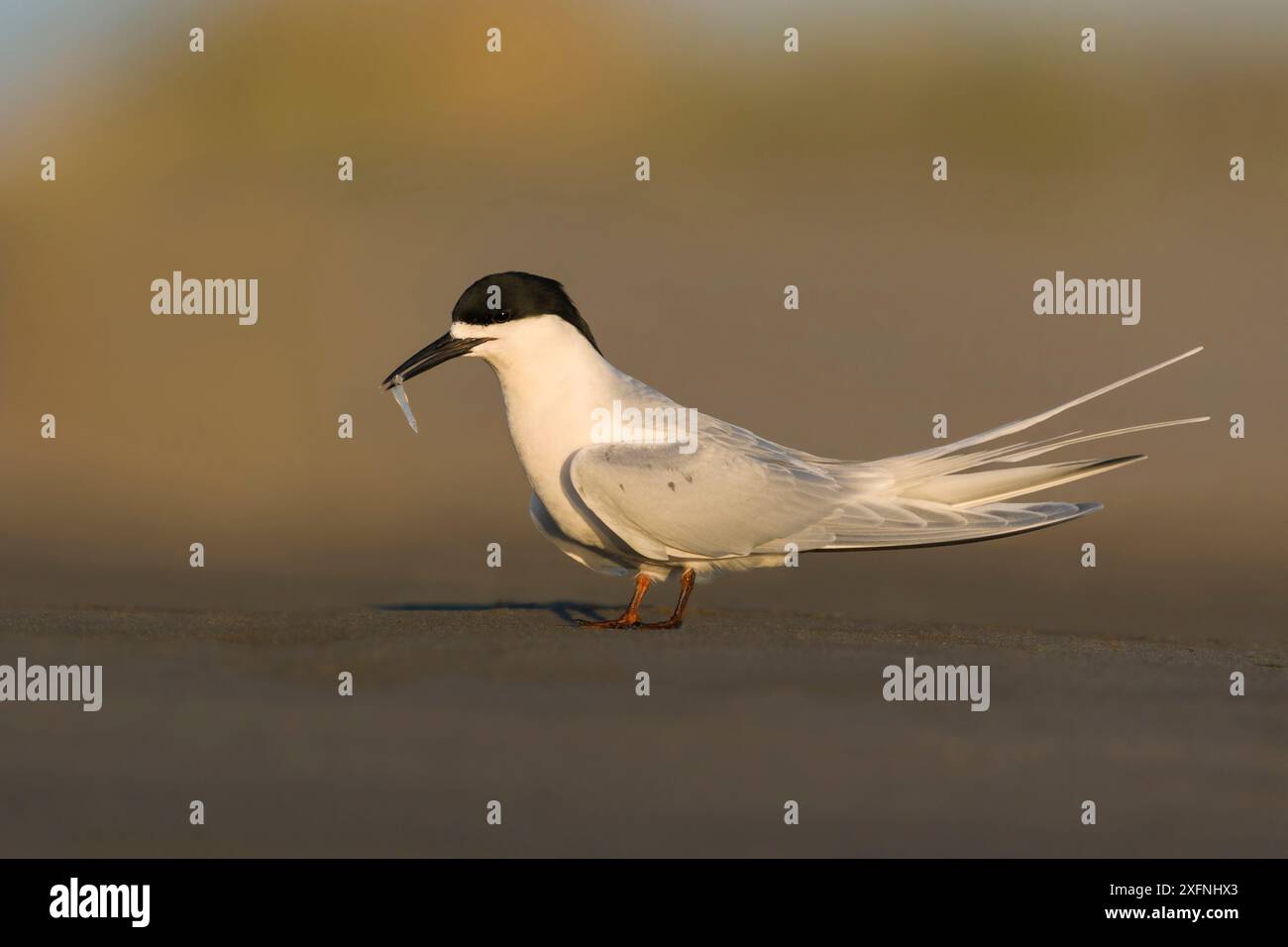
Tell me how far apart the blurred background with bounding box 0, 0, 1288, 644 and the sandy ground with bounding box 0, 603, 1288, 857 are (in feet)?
7.65

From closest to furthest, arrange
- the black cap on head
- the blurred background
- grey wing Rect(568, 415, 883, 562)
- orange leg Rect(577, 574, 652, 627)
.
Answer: grey wing Rect(568, 415, 883, 562) < orange leg Rect(577, 574, 652, 627) < the black cap on head < the blurred background

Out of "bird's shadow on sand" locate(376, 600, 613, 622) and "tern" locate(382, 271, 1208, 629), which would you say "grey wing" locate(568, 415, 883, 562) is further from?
"bird's shadow on sand" locate(376, 600, 613, 622)

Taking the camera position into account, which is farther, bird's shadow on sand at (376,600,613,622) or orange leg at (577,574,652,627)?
bird's shadow on sand at (376,600,613,622)

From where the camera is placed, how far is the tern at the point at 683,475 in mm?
6379

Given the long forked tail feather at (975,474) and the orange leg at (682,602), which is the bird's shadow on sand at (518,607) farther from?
the long forked tail feather at (975,474)

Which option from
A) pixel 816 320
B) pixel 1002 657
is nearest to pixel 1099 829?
pixel 1002 657

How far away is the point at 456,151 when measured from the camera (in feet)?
59.8

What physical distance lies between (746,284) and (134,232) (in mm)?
6495

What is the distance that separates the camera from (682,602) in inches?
254

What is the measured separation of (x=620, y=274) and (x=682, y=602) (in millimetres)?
9801

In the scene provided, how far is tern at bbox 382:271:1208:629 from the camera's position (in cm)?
638

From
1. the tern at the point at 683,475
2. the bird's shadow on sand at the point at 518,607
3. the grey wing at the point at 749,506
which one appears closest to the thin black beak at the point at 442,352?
the tern at the point at 683,475

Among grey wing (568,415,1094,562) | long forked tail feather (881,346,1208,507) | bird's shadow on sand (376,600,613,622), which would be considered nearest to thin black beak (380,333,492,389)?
grey wing (568,415,1094,562)

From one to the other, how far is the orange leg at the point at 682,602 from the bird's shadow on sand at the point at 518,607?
0.44 m
